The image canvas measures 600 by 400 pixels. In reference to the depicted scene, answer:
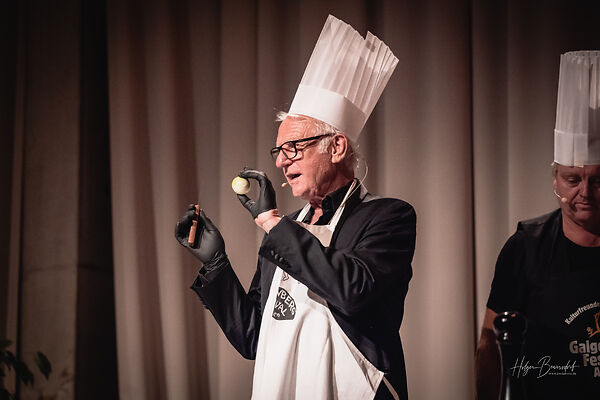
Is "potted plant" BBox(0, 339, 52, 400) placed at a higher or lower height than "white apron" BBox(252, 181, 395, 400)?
lower

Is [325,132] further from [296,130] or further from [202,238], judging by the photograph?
[202,238]

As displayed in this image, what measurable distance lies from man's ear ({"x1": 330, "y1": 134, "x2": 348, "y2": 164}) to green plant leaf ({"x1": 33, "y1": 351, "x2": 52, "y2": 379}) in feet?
4.95

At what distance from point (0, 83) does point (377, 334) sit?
2.22 meters

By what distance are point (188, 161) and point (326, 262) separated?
1.60 metres

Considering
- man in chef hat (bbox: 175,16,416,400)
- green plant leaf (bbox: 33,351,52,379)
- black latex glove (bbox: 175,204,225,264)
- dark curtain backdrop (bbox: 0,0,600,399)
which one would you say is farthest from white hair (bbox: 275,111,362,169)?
green plant leaf (bbox: 33,351,52,379)

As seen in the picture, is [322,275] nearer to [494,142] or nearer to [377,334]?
[377,334]

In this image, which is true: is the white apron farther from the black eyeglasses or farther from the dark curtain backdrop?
the dark curtain backdrop

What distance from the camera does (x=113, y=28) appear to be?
3412 millimetres

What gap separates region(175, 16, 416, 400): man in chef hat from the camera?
1.91m

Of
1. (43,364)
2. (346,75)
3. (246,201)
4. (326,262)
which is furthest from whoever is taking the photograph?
(43,364)

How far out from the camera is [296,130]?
217 centimetres

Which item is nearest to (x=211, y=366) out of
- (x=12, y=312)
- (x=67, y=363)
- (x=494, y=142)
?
(x=67, y=363)

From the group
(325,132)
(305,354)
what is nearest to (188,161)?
(325,132)

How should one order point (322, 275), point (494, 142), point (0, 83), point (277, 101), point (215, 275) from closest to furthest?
point (322, 275) < point (215, 275) < point (494, 142) < point (277, 101) < point (0, 83)
